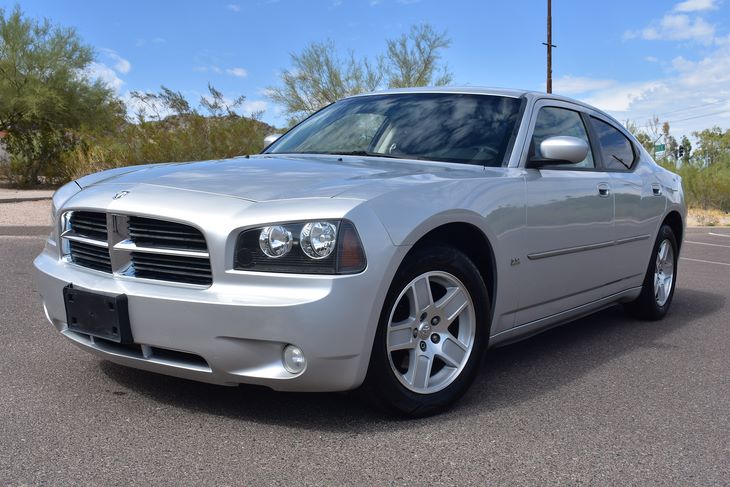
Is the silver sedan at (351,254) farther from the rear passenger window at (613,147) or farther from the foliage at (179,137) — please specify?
the foliage at (179,137)

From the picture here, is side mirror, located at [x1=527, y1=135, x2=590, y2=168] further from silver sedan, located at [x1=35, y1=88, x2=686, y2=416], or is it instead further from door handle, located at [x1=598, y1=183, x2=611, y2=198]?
door handle, located at [x1=598, y1=183, x2=611, y2=198]

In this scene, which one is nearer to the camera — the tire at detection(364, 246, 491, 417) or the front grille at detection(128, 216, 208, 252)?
the front grille at detection(128, 216, 208, 252)

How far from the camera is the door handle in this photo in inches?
185

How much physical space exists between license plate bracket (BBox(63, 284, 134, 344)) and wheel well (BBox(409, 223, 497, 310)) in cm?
136

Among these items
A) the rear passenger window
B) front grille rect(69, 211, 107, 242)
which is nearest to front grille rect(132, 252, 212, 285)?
front grille rect(69, 211, 107, 242)

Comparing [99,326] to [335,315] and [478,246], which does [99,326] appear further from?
[478,246]

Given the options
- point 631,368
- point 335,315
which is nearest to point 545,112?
point 631,368

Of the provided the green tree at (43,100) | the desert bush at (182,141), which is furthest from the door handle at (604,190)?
the green tree at (43,100)

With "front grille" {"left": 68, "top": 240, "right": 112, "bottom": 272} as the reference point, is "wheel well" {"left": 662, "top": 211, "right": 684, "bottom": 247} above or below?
below

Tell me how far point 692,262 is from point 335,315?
8462mm

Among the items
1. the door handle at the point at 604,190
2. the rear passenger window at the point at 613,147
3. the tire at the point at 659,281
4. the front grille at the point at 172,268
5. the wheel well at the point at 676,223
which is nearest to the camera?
the front grille at the point at 172,268

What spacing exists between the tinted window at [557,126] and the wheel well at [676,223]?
Answer: 4.41 ft

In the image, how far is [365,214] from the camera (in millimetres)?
3014

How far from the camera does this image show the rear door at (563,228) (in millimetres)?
4020
